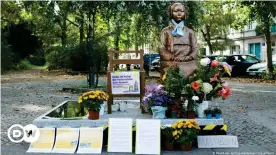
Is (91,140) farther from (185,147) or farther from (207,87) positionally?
(207,87)

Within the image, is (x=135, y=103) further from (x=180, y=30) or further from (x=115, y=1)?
(x=115, y=1)

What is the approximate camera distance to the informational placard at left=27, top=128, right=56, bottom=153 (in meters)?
6.67

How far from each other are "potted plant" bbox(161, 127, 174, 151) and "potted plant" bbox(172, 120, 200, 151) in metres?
0.09

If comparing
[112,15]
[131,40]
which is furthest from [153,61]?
[112,15]

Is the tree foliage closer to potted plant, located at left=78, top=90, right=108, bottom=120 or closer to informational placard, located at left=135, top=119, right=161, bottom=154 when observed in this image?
potted plant, located at left=78, top=90, right=108, bottom=120

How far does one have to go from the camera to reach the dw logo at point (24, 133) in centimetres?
698

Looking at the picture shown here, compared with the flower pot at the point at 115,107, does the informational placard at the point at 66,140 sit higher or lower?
lower

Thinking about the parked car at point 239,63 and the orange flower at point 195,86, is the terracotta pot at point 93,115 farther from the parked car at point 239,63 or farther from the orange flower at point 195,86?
the parked car at point 239,63

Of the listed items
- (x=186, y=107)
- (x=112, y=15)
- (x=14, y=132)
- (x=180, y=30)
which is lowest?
(x=14, y=132)

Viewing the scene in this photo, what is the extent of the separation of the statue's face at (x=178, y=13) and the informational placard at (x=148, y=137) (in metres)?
2.72

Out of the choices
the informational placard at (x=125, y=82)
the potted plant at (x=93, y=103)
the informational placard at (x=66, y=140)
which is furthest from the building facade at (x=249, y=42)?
the informational placard at (x=66, y=140)

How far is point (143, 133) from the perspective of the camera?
6.73 meters

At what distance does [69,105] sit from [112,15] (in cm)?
876

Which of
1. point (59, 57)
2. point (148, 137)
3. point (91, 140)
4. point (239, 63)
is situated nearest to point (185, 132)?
point (148, 137)
